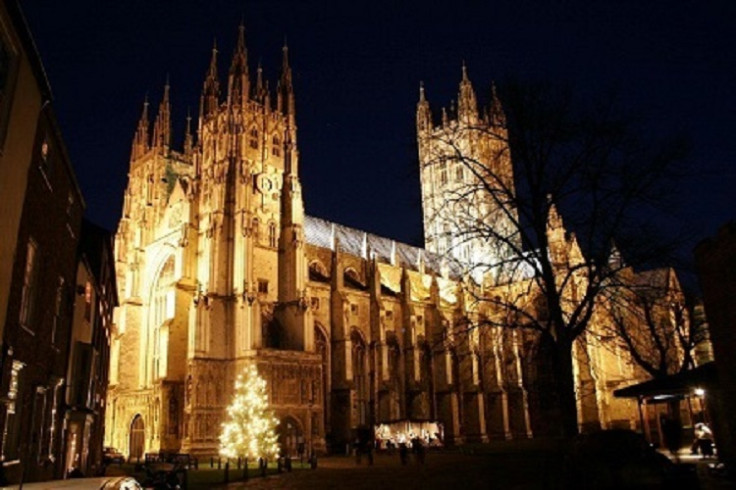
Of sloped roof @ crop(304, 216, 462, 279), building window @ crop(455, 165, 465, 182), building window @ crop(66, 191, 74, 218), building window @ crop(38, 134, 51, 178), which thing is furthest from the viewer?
building window @ crop(455, 165, 465, 182)

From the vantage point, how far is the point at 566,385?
55.4 feet

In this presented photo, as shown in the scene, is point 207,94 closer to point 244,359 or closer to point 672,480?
point 244,359

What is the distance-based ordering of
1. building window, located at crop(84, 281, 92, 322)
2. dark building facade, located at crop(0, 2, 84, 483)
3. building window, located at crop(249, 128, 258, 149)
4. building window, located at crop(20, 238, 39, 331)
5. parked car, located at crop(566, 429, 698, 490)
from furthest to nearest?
building window, located at crop(249, 128, 258, 149)
building window, located at crop(84, 281, 92, 322)
building window, located at crop(20, 238, 39, 331)
dark building facade, located at crop(0, 2, 84, 483)
parked car, located at crop(566, 429, 698, 490)

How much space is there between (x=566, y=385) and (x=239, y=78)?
135 feet

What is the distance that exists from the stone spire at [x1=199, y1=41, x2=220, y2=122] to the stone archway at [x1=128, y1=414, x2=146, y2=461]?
24842 mm

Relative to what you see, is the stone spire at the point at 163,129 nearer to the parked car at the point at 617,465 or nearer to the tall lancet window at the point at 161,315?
the tall lancet window at the point at 161,315

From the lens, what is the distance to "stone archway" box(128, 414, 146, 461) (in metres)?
45.1

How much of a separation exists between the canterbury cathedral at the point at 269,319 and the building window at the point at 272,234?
0.43 feet

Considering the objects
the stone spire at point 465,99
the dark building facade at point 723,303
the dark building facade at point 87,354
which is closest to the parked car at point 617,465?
the dark building facade at point 723,303

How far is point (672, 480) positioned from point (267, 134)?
43.5m

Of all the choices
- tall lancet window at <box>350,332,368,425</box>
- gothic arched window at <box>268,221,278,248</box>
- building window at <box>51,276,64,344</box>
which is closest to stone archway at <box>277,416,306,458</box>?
tall lancet window at <box>350,332,368,425</box>

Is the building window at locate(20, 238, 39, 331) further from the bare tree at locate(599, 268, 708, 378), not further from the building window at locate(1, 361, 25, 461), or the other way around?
the bare tree at locate(599, 268, 708, 378)

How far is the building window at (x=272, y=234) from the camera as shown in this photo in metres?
47.1

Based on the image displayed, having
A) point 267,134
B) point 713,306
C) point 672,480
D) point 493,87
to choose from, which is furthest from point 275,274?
point 672,480
